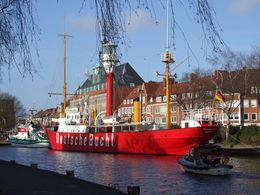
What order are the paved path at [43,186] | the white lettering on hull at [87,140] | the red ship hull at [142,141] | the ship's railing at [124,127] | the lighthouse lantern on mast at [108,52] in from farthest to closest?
the white lettering on hull at [87,140], the ship's railing at [124,127], the red ship hull at [142,141], the paved path at [43,186], the lighthouse lantern on mast at [108,52]

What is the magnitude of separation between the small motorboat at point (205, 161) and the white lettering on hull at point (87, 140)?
2613cm

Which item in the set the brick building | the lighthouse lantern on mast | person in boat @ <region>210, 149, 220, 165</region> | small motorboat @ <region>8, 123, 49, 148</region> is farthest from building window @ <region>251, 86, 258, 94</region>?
the lighthouse lantern on mast

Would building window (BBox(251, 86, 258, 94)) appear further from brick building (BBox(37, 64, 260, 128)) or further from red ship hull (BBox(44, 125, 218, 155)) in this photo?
red ship hull (BBox(44, 125, 218, 155))

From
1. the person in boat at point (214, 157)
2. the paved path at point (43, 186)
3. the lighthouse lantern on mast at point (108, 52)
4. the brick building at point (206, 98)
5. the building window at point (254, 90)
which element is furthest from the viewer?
the brick building at point (206, 98)

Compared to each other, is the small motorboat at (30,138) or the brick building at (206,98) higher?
Result: the brick building at (206,98)

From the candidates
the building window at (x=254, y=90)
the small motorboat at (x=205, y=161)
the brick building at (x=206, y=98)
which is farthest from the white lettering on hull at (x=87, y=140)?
the small motorboat at (x=205, y=161)

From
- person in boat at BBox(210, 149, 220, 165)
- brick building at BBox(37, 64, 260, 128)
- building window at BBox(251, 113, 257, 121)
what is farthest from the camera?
building window at BBox(251, 113, 257, 121)

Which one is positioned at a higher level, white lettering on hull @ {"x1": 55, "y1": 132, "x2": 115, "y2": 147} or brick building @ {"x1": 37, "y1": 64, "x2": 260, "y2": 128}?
brick building @ {"x1": 37, "y1": 64, "x2": 260, "y2": 128}

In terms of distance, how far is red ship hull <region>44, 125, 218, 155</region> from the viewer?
4988cm

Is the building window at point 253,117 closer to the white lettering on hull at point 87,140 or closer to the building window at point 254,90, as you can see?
the building window at point 254,90

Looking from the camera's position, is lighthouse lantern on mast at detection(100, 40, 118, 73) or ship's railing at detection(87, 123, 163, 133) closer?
lighthouse lantern on mast at detection(100, 40, 118, 73)

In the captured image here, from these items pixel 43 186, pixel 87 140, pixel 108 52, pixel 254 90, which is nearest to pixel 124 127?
pixel 87 140

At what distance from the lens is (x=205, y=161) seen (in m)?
32.4

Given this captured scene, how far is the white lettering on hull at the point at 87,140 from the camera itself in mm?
59297
